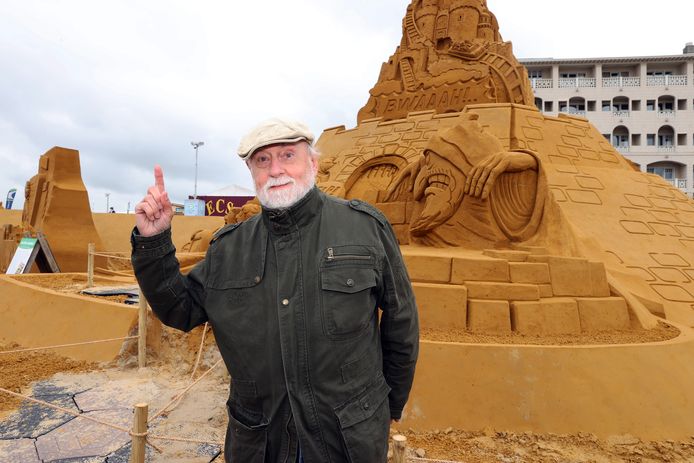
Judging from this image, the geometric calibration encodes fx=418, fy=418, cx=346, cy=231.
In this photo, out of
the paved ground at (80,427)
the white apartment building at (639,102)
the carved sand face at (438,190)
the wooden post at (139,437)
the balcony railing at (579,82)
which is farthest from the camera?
the balcony railing at (579,82)

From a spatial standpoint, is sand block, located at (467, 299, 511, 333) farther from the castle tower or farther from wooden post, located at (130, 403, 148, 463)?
the castle tower

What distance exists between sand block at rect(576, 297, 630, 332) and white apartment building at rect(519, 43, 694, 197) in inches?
1018

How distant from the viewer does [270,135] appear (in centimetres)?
122

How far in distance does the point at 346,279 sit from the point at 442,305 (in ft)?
8.92

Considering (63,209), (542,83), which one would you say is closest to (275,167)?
(63,209)

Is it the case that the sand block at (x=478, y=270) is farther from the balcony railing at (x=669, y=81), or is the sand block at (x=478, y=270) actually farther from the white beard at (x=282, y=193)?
the balcony railing at (x=669, y=81)

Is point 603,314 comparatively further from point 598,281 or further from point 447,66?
point 447,66

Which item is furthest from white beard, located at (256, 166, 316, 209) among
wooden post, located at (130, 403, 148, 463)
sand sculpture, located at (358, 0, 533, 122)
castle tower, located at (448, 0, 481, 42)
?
castle tower, located at (448, 0, 481, 42)

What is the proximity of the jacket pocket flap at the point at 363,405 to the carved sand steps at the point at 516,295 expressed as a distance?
2.51m

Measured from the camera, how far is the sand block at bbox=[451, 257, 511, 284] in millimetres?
3785

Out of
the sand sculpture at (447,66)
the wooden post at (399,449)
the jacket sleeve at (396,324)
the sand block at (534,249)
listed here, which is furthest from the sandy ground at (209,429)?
the sand sculpture at (447,66)

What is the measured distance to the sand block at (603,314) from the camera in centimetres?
372

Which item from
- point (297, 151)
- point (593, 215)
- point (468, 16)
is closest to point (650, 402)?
point (297, 151)

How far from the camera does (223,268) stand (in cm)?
130
